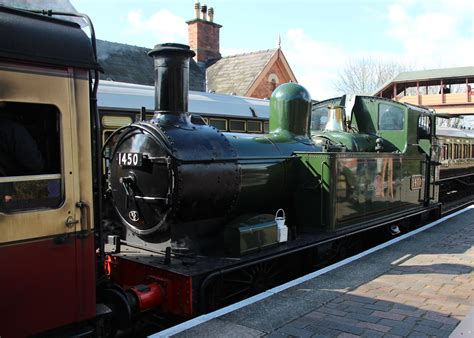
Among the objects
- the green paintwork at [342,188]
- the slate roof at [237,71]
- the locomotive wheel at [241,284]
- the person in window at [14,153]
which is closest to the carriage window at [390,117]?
the green paintwork at [342,188]

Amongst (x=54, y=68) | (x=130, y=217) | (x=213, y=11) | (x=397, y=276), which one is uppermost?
(x=213, y=11)

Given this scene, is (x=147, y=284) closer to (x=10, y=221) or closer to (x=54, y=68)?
(x=10, y=221)

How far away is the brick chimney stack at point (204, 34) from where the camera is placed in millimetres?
21914

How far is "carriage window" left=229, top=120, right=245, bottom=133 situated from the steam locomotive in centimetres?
282

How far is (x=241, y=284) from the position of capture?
197 inches

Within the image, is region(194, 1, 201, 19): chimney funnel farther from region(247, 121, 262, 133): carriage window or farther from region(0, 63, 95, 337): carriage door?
region(0, 63, 95, 337): carriage door

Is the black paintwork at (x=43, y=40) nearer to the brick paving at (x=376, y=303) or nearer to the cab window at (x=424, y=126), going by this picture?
the brick paving at (x=376, y=303)

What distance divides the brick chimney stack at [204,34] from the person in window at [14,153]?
2017 cm

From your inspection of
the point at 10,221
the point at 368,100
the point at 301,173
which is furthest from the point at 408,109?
the point at 10,221

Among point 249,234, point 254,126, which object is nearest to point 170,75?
point 249,234

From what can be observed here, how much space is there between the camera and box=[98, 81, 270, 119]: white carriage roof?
27.2 feet

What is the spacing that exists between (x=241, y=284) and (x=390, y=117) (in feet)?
15.4

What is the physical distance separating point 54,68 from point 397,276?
171 inches

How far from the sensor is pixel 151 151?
4512 millimetres
